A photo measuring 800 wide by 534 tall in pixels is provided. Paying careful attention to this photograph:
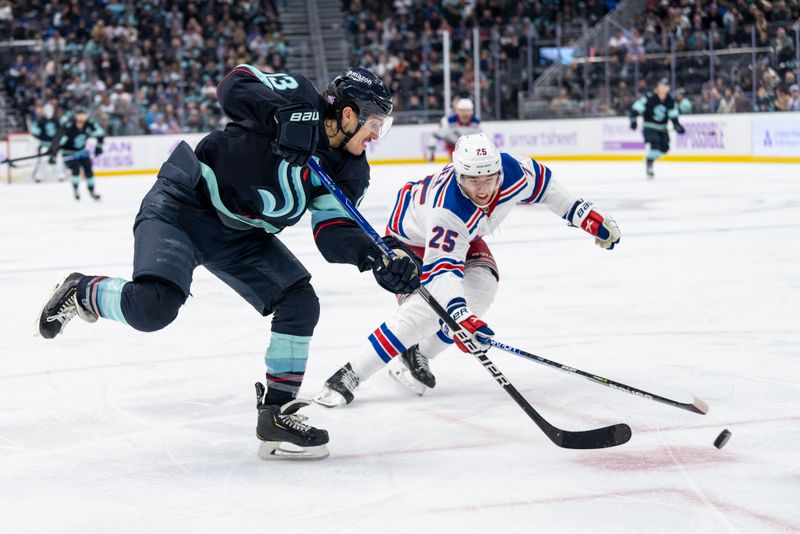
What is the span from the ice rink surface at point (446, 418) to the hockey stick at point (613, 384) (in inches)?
2.3

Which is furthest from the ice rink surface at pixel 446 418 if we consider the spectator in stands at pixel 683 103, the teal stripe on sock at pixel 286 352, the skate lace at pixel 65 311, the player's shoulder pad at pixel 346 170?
the spectator in stands at pixel 683 103

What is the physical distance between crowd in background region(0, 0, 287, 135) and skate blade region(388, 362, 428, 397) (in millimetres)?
13527

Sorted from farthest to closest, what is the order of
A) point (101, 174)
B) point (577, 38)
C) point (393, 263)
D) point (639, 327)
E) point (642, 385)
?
point (577, 38) → point (101, 174) → point (639, 327) → point (642, 385) → point (393, 263)

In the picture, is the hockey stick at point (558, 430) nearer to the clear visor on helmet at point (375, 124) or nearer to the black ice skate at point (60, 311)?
the clear visor on helmet at point (375, 124)

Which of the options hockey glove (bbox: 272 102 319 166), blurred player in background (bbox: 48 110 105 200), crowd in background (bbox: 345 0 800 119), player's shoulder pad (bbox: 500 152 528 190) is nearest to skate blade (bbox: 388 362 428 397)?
player's shoulder pad (bbox: 500 152 528 190)

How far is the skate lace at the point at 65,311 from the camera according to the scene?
261 cm

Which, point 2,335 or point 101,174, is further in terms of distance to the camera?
point 101,174

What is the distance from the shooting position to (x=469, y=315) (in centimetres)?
284

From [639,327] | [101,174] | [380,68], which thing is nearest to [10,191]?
[101,174]

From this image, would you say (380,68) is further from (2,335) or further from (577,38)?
(2,335)

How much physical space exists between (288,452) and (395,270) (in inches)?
21.3

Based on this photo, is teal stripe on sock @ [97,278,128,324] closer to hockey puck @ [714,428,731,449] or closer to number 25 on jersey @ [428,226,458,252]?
number 25 on jersey @ [428,226,458,252]

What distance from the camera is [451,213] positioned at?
3.10m

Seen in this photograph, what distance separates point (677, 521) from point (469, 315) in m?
0.89
